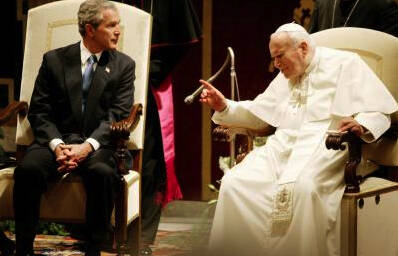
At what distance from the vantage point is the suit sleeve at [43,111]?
15.8 feet

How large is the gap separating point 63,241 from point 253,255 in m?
1.97

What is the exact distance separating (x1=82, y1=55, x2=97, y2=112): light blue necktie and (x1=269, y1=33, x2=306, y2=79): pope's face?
1080 millimetres

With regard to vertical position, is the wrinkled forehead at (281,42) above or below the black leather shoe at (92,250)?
above

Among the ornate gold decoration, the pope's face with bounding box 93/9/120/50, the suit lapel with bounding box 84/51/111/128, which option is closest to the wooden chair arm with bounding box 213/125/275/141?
the ornate gold decoration

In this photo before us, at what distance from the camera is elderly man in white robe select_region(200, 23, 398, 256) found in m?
4.18

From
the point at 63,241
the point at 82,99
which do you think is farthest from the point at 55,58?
the point at 63,241

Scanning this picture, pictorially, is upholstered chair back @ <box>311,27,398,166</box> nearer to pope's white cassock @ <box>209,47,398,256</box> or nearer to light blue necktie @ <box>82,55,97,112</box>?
pope's white cassock @ <box>209,47,398,256</box>

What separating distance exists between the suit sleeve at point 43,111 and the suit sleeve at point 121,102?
0.83 feet

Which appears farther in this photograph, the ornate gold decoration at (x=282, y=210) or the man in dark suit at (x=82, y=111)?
the man in dark suit at (x=82, y=111)

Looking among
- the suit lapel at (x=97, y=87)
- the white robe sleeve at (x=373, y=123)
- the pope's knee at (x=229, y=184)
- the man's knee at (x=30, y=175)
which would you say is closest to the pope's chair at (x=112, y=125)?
the man's knee at (x=30, y=175)

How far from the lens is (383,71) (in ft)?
15.5

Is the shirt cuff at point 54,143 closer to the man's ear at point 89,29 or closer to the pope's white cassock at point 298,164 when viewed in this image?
the man's ear at point 89,29

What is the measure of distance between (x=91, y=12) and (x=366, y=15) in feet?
5.54

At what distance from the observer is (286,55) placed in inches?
177
